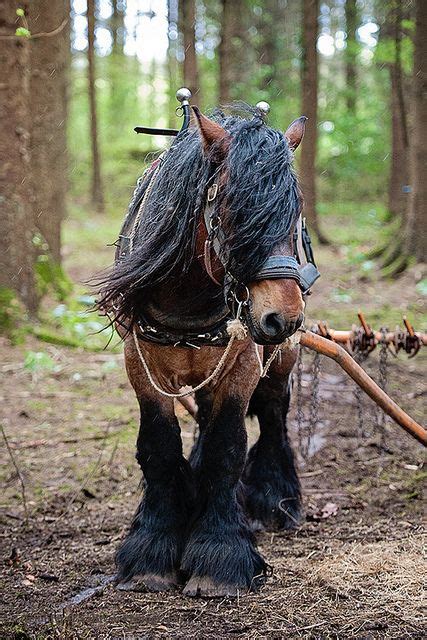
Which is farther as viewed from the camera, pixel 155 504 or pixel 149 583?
pixel 155 504

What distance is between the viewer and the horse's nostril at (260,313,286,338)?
2.91m

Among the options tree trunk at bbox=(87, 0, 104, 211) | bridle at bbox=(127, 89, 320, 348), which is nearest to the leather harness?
bridle at bbox=(127, 89, 320, 348)

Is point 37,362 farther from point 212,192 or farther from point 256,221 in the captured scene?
point 256,221

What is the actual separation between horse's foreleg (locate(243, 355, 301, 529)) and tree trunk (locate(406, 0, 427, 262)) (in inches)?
263

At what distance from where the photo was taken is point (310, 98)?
15.1 meters

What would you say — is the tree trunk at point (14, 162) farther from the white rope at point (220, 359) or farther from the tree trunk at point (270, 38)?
the tree trunk at point (270, 38)

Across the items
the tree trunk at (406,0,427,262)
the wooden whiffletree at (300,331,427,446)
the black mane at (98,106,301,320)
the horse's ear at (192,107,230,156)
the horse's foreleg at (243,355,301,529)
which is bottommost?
the horse's foreleg at (243,355,301,529)

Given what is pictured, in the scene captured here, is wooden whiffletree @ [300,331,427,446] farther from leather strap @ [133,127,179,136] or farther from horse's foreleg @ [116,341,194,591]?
→ leather strap @ [133,127,179,136]

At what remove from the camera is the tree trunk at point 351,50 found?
18.5 meters

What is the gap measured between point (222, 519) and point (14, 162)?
4.84 meters

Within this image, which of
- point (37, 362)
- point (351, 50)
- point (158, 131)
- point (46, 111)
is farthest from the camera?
point (351, 50)

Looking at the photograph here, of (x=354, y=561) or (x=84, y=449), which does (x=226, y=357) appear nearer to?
(x=354, y=561)

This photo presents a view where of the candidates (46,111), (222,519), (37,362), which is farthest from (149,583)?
(46,111)

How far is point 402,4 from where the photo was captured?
530 inches
